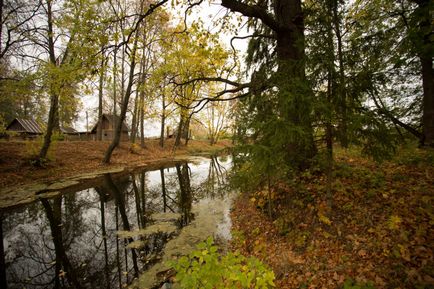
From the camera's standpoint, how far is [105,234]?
6.66 meters

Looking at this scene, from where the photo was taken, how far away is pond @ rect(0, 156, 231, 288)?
481cm

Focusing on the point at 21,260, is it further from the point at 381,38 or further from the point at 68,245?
the point at 381,38

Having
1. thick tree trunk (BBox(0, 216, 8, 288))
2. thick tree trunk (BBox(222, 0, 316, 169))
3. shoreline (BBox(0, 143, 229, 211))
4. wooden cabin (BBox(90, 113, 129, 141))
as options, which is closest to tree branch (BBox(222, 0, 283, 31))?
thick tree trunk (BBox(222, 0, 316, 169))

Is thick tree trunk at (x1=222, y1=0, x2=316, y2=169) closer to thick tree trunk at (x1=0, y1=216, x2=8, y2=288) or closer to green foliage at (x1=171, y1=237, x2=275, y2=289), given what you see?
green foliage at (x1=171, y1=237, x2=275, y2=289)

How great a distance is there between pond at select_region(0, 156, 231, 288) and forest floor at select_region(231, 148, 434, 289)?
5.86 ft

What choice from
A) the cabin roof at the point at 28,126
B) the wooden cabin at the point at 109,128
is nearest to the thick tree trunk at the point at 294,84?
the wooden cabin at the point at 109,128

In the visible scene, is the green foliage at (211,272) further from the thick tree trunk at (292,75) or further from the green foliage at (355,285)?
the thick tree trunk at (292,75)

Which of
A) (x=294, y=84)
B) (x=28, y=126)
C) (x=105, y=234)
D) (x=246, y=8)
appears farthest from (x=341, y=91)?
(x=28, y=126)

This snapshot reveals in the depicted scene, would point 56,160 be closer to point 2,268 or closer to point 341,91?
point 2,268

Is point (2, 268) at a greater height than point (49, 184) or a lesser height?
lesser

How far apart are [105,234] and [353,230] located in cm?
672

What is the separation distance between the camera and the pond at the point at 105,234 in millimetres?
4809

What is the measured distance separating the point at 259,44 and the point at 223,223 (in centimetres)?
607

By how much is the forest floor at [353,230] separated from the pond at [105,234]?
1.79 m
